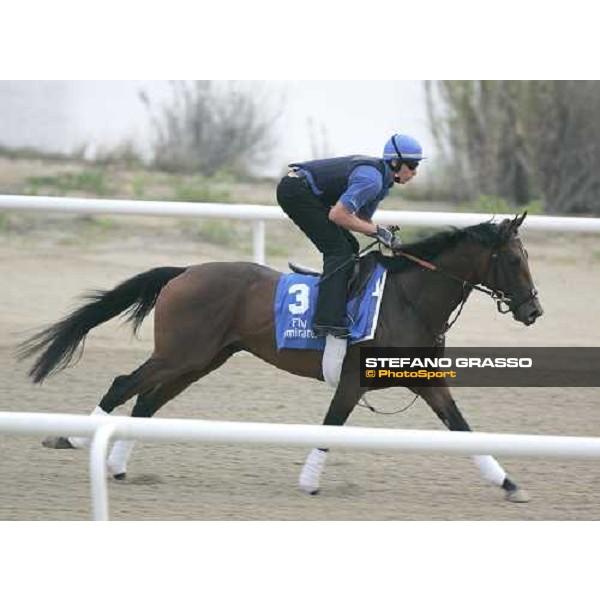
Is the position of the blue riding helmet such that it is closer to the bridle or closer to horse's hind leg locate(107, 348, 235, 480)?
the bridle

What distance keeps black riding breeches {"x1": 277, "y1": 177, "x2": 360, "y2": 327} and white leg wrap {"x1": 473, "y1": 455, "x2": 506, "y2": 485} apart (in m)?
0.89

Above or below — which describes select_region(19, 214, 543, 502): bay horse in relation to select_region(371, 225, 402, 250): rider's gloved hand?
below

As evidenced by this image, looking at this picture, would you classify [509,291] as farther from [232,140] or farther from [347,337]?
[232,140]

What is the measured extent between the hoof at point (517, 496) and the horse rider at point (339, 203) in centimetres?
105

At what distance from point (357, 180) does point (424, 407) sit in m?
2.43

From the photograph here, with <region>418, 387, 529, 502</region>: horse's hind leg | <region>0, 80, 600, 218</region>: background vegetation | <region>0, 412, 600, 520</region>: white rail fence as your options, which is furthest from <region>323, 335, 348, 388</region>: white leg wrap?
<region>0, 80, 600, 218</region>: background vegetation

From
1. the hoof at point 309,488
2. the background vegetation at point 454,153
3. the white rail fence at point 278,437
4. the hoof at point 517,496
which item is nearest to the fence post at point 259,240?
the hoof at point 309,488

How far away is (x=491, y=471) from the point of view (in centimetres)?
612

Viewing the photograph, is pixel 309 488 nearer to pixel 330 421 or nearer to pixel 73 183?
pixel 330 421

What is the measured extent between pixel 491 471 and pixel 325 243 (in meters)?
1.33

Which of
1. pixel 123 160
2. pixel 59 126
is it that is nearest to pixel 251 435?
pixel 123 160

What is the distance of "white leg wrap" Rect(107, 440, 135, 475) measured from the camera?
6301 mm

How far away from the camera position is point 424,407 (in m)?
8.34

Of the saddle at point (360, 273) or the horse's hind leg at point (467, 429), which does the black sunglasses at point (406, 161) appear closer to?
the saddle at point (360, 273)
